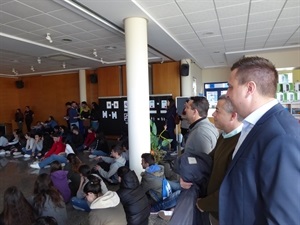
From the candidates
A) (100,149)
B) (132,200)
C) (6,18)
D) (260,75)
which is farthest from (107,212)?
(100,149)

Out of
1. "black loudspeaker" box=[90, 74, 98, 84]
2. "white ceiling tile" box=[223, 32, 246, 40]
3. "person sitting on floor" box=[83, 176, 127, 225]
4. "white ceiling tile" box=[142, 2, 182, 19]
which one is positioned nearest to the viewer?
"person sitting on floor" box=[83, 176, 127, 225]

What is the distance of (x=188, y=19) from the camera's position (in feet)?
14.4

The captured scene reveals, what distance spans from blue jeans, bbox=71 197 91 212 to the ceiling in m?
2.99

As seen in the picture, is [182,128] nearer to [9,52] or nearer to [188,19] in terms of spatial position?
[188,19]

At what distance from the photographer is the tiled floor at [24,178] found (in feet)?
10.3

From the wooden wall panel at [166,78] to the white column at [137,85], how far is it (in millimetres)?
4890

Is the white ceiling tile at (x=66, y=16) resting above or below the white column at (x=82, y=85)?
above

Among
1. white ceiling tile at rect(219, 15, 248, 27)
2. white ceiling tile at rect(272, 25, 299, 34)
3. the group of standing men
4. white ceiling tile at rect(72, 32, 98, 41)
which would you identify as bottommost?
the group of standing men

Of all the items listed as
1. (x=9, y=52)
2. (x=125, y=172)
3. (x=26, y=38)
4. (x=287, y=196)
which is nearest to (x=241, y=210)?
(x=287, y=196)

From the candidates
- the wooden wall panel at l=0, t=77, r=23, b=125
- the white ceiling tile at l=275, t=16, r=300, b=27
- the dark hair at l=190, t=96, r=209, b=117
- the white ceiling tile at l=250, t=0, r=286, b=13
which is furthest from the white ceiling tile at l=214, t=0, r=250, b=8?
the wooden wall panel at l=0, t=77, r=23, b=125

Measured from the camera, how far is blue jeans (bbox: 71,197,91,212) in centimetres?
333

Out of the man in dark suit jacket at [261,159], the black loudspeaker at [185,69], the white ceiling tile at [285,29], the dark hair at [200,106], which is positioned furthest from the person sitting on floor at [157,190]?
the black loudspeaker at [185,69]

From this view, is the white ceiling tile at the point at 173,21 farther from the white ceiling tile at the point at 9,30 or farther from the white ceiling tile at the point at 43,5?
the white ceiling tile at the point at 9,30

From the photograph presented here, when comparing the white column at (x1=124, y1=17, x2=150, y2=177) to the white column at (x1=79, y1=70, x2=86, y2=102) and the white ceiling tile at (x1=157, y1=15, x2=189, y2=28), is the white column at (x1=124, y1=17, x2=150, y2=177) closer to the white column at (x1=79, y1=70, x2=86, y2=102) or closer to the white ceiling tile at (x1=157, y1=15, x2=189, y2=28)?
the white ceiling tile at (x1=157, y1=15, x2=189, y2=28)
